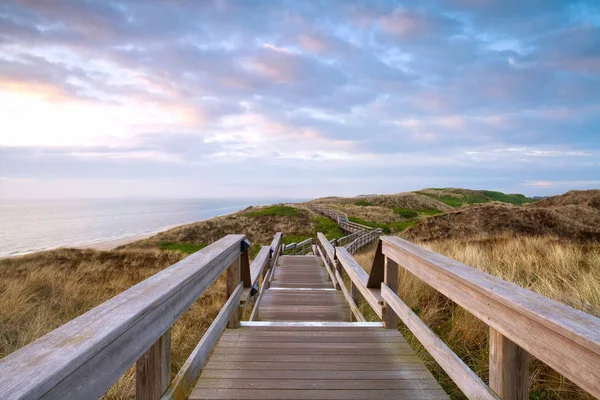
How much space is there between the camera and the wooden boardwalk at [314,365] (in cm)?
237

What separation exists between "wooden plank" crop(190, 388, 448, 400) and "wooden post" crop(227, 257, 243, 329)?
3.74 feet

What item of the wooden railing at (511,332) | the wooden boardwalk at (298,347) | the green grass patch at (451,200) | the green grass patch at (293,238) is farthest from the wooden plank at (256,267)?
the green grass patch at (451,200)

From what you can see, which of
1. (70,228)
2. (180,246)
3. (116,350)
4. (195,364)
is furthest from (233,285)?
(70,228)

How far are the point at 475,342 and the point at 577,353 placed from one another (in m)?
2.84

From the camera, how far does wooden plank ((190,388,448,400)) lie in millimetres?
2301

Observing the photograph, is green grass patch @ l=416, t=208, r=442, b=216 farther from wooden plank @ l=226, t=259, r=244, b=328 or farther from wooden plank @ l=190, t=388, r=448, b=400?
wooden plank @ l=190, t=388, r=448, b=400

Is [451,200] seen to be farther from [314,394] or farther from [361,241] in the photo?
[314,394]

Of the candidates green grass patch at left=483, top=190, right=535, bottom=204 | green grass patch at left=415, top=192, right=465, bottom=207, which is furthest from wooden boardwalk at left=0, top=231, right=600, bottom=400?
green grass patch at left=483, top=190, right=535, bottom=204

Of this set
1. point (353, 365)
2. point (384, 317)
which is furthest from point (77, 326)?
point (384, 317)

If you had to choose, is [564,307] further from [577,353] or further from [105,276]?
[105,276]

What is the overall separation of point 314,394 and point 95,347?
1661 mm

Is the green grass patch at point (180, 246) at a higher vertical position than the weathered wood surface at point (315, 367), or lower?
lower

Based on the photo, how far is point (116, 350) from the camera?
1245 mm

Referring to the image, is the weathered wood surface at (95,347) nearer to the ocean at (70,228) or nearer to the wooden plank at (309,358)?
the wooden plank at (309,358)
